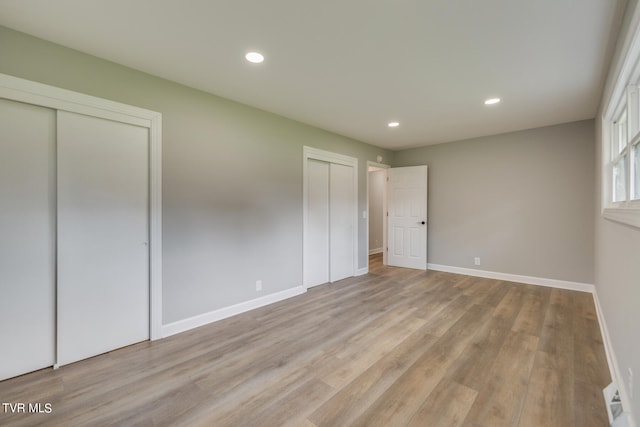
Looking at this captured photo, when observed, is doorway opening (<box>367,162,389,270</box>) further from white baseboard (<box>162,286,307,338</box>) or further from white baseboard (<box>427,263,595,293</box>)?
white baseboard (<box>162,286,307,338</box>)

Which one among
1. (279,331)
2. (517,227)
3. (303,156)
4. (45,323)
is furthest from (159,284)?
(517,227)

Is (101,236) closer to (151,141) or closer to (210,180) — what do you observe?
(151,141)

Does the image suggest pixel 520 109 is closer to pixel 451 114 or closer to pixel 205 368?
pixel 451 114

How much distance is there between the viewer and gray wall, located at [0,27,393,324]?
223 cm

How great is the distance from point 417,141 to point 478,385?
13.8 ft

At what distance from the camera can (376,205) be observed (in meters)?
7.65

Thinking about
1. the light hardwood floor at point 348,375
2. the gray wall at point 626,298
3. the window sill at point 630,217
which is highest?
the window sill at point 630,217

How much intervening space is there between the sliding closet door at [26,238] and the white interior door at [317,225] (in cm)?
274

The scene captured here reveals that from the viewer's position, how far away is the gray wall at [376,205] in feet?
24.8

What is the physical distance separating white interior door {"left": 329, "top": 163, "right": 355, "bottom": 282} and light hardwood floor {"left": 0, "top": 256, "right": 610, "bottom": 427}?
59.3 inches

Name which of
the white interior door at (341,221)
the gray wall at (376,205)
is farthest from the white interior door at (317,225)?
the gray wall at (376,205)

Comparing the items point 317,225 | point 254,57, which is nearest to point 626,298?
point 254,57

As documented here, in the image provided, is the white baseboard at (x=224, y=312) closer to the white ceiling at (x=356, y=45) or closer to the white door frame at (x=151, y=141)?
the white door frame at (x=151, y=141)

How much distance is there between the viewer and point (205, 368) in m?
2.14
